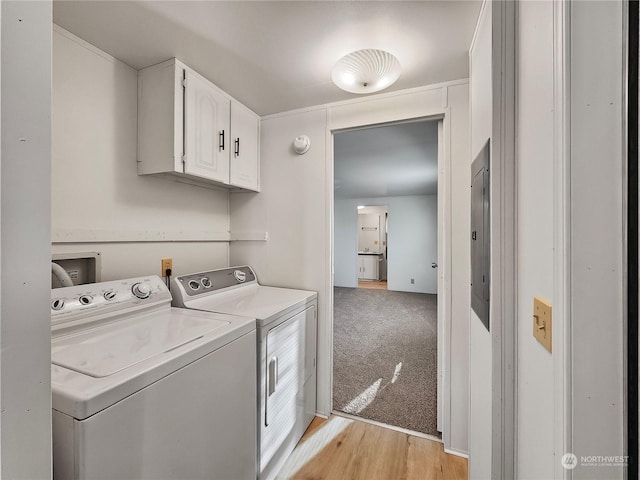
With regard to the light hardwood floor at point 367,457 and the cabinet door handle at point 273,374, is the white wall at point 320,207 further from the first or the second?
the cabinet door handle at point 273,374

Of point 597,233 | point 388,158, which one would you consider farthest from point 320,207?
point 388,158

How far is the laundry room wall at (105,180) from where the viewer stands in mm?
1250

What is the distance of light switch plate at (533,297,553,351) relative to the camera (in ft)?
2.04

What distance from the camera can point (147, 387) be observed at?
2.55 ft

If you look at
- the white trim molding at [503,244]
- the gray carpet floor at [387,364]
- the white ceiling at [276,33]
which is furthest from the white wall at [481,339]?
the gray carpet floor at [387,364]

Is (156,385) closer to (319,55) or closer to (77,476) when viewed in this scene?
(77,476)

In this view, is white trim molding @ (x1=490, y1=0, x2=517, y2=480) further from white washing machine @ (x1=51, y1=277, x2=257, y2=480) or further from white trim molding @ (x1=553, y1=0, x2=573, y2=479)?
white washing machine @ (x1=51, y1=277, x2=257, y2=480)

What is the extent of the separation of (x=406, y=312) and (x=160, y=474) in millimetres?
4229

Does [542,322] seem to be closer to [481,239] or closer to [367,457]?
[481,239]

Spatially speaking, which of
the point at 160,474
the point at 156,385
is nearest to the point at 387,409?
the point at 160,474

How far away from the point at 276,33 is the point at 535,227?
1.38 meters

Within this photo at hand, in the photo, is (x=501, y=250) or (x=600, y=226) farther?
(x=501, y=250)

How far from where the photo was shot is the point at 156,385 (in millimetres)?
804

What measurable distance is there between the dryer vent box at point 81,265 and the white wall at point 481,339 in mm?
1834
